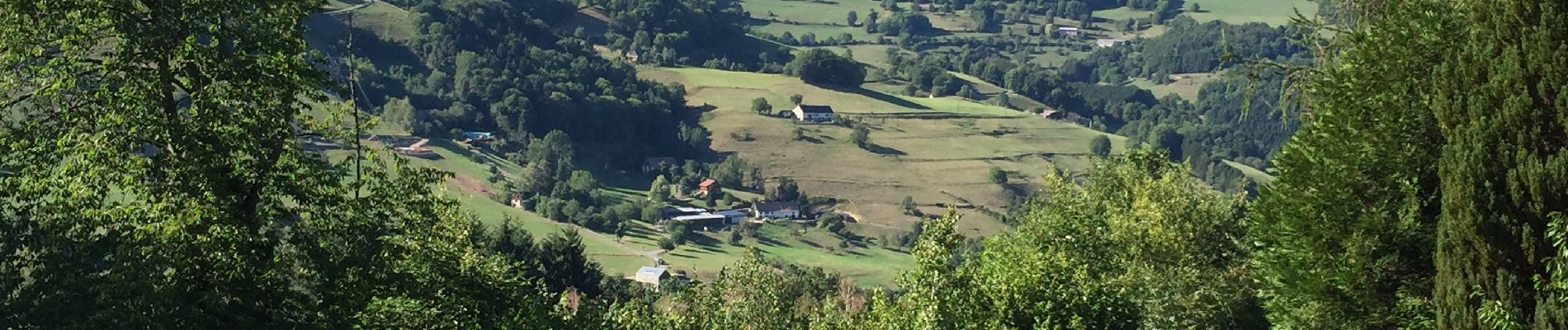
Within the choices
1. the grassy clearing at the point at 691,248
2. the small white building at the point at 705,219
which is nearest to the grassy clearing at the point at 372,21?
the grassy clearing at the point at 691,248

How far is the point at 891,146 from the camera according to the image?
14288 centimetres

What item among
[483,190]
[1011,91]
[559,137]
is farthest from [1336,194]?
[1011,91]

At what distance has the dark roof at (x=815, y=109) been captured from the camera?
15300 centimetres

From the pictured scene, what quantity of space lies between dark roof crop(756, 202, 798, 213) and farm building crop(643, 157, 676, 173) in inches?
978

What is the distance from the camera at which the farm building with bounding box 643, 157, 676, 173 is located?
147m

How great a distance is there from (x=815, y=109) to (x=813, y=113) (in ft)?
3.25

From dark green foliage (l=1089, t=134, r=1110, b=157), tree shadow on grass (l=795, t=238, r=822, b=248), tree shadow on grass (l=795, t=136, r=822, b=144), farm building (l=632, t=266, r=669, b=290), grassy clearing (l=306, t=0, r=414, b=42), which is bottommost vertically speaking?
tree shadow on grass (l=795, t=238, r=822, b=248)

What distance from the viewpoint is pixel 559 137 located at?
5719 inches

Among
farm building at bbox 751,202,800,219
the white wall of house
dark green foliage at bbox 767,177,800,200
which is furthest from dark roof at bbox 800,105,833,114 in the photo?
the white wall of house

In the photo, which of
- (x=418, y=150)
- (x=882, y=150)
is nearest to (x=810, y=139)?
(x=882, y=150)

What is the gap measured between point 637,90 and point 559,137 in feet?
81.2

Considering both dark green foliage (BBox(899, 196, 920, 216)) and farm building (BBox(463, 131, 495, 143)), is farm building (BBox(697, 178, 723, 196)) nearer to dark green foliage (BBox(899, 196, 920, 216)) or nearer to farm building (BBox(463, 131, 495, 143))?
dark green foliage (BBox(899, 196, 920, 216))

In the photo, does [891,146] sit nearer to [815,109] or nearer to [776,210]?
[815,109]

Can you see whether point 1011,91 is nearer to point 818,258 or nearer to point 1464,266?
point 818,258
